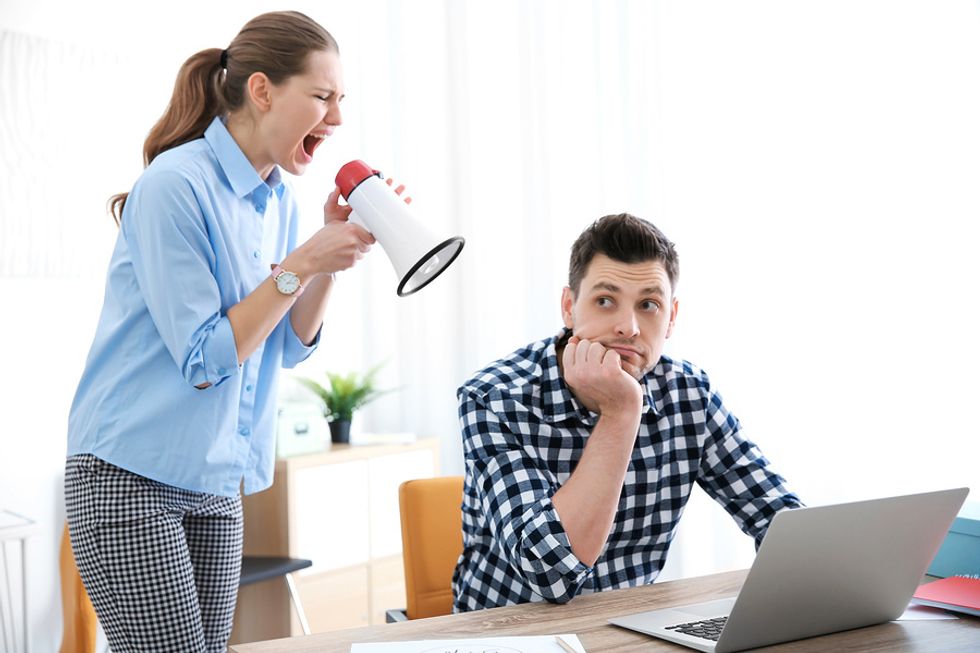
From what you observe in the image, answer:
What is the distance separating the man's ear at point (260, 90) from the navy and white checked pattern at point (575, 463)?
0.59 metres

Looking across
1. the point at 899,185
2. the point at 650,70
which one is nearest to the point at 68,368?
the point at 650,70

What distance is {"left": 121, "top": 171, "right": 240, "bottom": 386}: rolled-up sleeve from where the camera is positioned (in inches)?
56.6

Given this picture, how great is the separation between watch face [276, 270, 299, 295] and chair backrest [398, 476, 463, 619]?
387mm

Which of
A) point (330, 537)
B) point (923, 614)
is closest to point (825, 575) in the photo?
point (923, 614)

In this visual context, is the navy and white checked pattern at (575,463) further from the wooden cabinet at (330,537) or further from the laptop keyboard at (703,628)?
the wooden cabinet at (330,537)

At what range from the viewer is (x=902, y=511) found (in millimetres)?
994

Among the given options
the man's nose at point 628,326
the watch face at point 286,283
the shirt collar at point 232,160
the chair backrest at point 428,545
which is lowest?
the chair backrest at point 428,545

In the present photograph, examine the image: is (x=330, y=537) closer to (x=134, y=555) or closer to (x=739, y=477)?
(x=134, y=555)

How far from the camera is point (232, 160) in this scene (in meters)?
1.58

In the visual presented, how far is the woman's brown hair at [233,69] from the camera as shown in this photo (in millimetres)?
1570

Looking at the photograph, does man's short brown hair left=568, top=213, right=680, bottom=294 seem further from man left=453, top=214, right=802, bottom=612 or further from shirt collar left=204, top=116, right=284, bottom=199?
shirt collar left=204, top=116, right=284, bottom=199

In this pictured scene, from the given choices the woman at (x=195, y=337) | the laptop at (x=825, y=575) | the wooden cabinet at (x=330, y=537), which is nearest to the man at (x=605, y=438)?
the laptop at (x=825, y=575)

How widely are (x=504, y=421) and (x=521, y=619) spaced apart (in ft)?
1.20

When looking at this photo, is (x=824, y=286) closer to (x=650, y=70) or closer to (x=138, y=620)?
(x=650, y=70)
